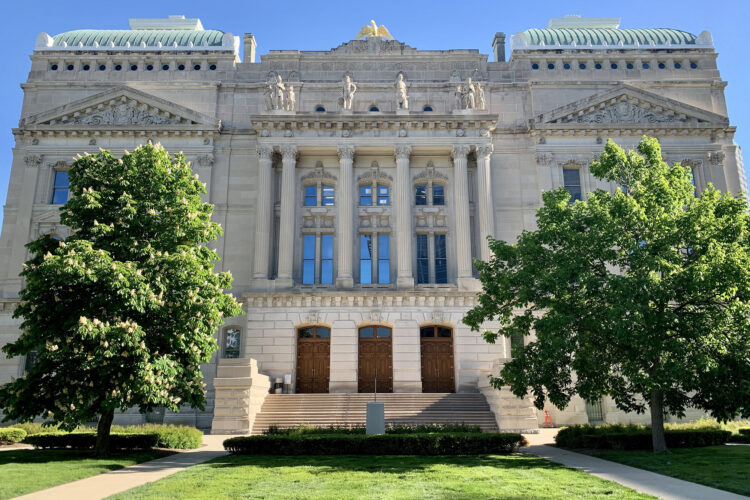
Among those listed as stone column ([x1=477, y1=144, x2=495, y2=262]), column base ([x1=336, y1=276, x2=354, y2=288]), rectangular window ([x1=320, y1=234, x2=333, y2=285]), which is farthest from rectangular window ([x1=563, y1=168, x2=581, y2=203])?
rectangular window ([x1=320, y1=234, x2=333, y2=285])

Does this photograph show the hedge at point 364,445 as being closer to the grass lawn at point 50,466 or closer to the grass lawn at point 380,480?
the grass lawn at point 380,480

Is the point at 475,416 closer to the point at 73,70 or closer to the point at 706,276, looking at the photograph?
the point at 706,276

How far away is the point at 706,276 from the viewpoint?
765 inches

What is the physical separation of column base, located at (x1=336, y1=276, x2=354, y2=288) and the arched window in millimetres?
7025

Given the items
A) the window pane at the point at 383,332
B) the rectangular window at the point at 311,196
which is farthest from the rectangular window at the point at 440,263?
the rectangular window at the point at 311,196

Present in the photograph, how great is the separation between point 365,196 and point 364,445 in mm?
22110

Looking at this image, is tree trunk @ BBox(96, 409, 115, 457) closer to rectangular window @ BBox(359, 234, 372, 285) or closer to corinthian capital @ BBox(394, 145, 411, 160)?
rectangular window @ BBox(359, 234, 372, 285)

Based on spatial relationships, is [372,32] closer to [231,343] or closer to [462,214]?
[462,214]

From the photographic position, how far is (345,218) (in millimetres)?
38000

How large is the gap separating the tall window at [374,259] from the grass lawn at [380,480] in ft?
64.4

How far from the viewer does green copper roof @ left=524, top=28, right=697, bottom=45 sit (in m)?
44.7

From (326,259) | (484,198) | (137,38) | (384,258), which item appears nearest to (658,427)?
(484,198)

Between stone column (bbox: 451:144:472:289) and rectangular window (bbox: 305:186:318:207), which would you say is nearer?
stone column (bbox: 451:144:472:289)

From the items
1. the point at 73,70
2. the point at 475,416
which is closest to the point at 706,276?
the point at 475,416
